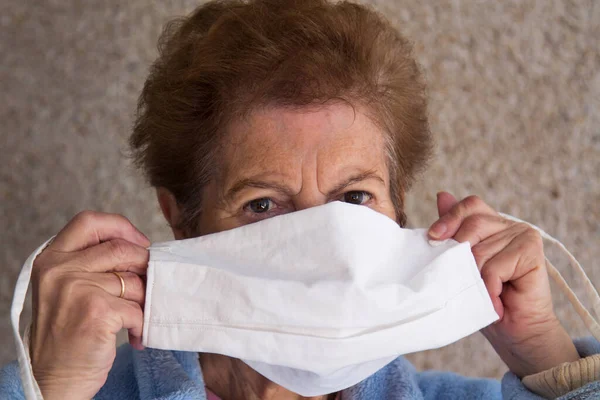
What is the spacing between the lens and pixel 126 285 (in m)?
1.10

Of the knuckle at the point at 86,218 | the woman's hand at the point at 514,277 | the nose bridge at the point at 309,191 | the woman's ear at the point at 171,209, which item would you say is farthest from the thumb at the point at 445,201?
the knuckle at the point at 86,218

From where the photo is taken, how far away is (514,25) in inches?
78.7

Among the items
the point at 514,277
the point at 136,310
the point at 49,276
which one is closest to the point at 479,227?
the point at 514,277

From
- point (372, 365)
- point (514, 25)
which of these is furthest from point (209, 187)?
point (514, 25)

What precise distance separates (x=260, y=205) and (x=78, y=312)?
0.35 m

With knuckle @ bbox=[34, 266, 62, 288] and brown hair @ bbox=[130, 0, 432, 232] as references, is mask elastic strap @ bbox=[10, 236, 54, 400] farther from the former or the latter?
brown hair @ bbox=[130, 0, 432, 232]

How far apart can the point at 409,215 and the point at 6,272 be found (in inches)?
42.4

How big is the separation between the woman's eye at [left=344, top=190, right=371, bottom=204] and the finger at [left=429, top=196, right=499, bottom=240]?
0.42 ft

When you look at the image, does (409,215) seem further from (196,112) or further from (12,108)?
(12,108)

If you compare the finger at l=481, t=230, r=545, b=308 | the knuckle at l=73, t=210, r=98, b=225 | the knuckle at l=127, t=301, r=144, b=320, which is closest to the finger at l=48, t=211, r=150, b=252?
the knuckle at l=73, t=210, r=98, b=225

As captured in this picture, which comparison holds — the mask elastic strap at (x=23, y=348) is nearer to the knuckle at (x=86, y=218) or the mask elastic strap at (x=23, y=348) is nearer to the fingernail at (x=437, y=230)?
the knuckle at (x=86, y=218)

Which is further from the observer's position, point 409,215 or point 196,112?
point 409,215

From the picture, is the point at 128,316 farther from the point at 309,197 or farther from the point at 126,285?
the point at 309,197

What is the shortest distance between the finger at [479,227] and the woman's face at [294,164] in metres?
0.15
